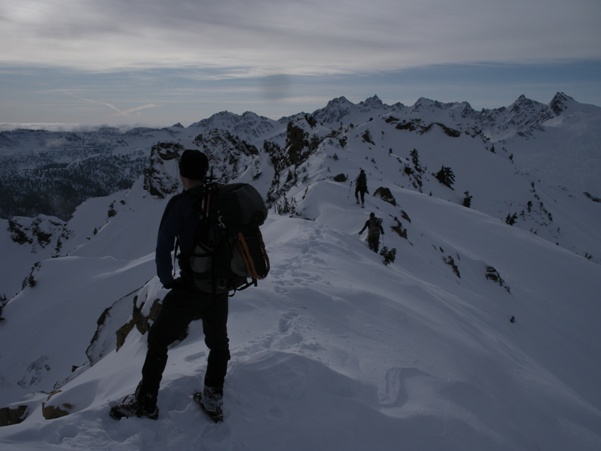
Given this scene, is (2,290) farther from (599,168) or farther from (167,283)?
(599,168)

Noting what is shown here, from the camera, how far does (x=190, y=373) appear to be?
4.11 metres

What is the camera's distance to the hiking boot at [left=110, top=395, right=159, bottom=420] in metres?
A: 3.46

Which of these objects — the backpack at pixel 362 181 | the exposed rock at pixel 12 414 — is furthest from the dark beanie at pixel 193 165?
the backpack at pixel 362 181

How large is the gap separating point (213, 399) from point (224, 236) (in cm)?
155

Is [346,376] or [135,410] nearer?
[135,410]

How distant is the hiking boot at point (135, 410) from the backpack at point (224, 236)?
123 cm

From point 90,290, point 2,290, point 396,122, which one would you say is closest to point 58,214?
point 2,290

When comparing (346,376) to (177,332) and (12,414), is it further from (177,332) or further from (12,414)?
(12,414)

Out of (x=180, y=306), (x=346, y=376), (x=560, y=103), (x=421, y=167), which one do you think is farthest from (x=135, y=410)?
(x=560, y=103)

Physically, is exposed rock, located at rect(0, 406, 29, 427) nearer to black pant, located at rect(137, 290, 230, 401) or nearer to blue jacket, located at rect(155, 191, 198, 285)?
black pant, located at rect(137, 290, 230, 401)

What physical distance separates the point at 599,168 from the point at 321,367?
12724 cm

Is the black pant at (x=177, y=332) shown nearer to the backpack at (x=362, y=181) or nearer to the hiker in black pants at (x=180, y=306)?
the hiker in black pants at (x=180, y=306)

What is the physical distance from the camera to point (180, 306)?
11.4ft

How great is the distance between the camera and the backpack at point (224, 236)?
10.9 ft
